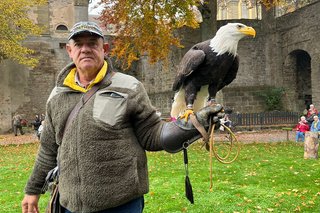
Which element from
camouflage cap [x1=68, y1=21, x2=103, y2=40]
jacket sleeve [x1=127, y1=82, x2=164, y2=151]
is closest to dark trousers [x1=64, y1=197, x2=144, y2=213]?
jacket sleeve [x1=127, y1=82, x2=164, y2=151]

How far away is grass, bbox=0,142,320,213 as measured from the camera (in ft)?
17.7

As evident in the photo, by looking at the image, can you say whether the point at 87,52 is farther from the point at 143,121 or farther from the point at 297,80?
the point at 297,80

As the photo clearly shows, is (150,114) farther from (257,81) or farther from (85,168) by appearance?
(257,81)

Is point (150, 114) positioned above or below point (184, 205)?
above

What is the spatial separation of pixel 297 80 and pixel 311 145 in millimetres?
14786

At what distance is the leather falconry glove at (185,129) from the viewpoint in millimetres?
1945

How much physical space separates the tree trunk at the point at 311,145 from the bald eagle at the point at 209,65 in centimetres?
639

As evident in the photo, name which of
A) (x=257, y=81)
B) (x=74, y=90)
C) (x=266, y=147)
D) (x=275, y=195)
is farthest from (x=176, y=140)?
(x=257, y=81)

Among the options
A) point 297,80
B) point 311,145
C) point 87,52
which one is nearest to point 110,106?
point 87,52

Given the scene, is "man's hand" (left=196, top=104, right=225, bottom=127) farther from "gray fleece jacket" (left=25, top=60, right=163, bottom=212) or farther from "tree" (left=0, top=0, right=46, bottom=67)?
"tree" (left=0, top=0, right=46, bottom=67)

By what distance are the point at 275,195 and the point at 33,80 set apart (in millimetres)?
22335

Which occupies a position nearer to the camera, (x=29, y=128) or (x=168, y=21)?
(x=168, y=21)

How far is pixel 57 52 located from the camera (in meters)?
25.9

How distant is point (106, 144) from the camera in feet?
7.00
